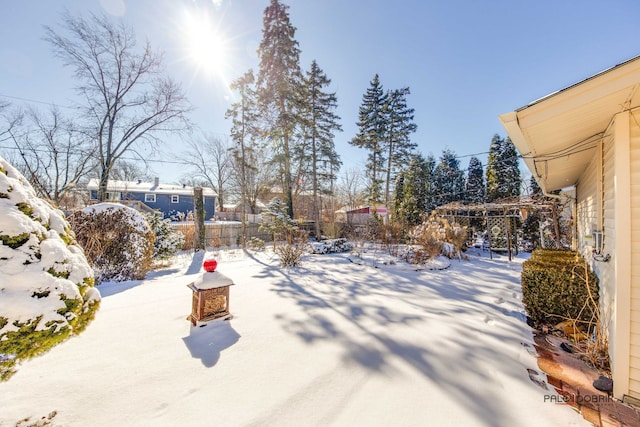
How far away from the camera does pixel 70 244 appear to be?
2.04 meters

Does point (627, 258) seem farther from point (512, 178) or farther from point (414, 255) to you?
point (512, 178)

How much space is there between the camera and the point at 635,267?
79.4 inches

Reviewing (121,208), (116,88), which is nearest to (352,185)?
(116,88)

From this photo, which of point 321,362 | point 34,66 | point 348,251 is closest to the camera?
point 321,362

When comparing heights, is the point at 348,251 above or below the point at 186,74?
below

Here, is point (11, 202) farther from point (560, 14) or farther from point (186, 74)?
point (186, 74)

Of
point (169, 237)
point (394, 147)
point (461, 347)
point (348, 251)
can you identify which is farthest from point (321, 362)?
point (394, 147)

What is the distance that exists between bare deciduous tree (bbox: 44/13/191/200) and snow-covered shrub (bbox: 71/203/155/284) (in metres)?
7.52

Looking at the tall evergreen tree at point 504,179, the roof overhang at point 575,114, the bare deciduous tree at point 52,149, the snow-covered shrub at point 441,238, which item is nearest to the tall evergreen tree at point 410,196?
the snow-covered shrub at point 441,238

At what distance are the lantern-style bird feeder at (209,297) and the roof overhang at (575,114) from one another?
3.55 m

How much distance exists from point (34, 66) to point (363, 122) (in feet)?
53.2

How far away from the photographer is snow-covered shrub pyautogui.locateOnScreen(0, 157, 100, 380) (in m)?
1.41

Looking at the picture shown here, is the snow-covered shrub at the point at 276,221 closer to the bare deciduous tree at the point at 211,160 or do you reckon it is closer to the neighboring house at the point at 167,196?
the bare deciduous tree at the point at 211,160

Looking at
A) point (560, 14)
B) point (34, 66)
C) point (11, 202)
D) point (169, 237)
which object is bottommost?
point (169, 237)
